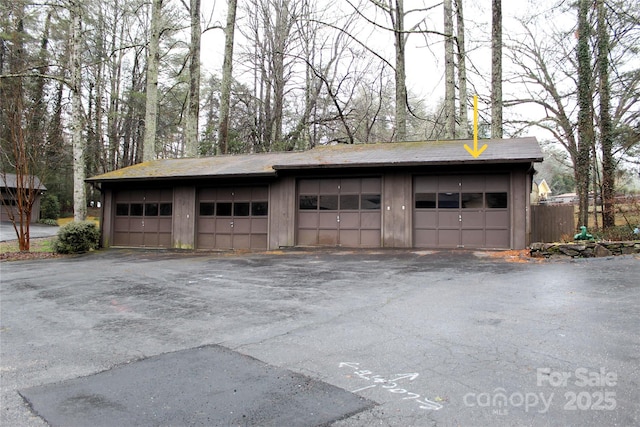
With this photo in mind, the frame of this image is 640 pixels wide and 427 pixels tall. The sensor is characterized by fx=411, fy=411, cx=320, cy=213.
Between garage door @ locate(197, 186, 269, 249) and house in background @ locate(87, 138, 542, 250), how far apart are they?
4cm

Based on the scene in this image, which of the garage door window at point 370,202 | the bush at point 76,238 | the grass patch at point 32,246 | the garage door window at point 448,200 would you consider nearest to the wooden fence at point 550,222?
the garage door window at point 448,200

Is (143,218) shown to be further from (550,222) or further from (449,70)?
(449,70)

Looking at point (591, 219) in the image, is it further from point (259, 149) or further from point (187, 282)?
point (259, 149)

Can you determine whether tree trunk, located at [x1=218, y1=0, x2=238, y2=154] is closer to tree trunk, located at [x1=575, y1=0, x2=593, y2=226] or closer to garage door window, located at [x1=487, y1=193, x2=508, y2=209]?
garage door window, located at [x1=487, y1=193, x2=508, y2=209]

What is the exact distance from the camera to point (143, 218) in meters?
16.4

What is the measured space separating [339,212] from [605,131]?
388 inches

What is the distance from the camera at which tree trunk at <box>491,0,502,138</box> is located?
55.5 feet

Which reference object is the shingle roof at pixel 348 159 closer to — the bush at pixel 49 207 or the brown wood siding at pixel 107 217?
the brown wood siding at pixel 107 217

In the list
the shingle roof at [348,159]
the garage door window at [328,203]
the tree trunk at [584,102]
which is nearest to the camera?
the shingle roof at [348,159]

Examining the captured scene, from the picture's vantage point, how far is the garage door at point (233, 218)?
14852 mm

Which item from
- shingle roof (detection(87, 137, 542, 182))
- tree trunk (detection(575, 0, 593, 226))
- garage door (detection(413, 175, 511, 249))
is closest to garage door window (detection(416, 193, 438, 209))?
garage door (detection(413, 175, 511, 249))

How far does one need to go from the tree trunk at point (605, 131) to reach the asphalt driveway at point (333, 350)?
5952 millimetres

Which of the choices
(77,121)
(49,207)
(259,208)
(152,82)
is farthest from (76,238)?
(49,207)

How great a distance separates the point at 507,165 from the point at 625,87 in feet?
42.1
